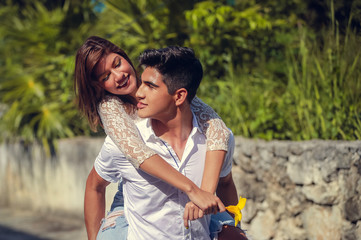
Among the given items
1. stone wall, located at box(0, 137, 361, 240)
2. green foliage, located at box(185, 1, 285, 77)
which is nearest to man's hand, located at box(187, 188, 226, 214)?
stone wall, located at box(0, 137, 361, 240)

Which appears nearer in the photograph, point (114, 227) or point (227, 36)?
point (114, 227)

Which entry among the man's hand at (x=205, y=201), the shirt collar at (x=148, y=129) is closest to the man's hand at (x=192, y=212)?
the man's hand at (x=205, y=201)

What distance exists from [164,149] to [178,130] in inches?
4.4

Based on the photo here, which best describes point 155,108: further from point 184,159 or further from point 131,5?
point 131,5

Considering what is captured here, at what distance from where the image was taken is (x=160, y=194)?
8.56 feet

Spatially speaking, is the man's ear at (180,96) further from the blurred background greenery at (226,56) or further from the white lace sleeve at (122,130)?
the blurred background greenery at (226,56)

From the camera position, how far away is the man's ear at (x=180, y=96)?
8.38ft

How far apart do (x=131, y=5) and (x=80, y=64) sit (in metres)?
5.40

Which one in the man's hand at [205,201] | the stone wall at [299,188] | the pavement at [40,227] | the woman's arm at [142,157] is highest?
the woman's arm at [142,157]

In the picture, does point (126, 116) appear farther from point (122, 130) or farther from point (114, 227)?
point (114, 227)

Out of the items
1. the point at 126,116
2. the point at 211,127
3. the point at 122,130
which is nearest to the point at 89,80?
the point at 126,116

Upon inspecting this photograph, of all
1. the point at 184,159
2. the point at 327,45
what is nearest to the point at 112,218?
the point at 184,159

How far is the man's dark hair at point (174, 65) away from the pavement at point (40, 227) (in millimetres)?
5299

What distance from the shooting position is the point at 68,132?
8.62 metres
